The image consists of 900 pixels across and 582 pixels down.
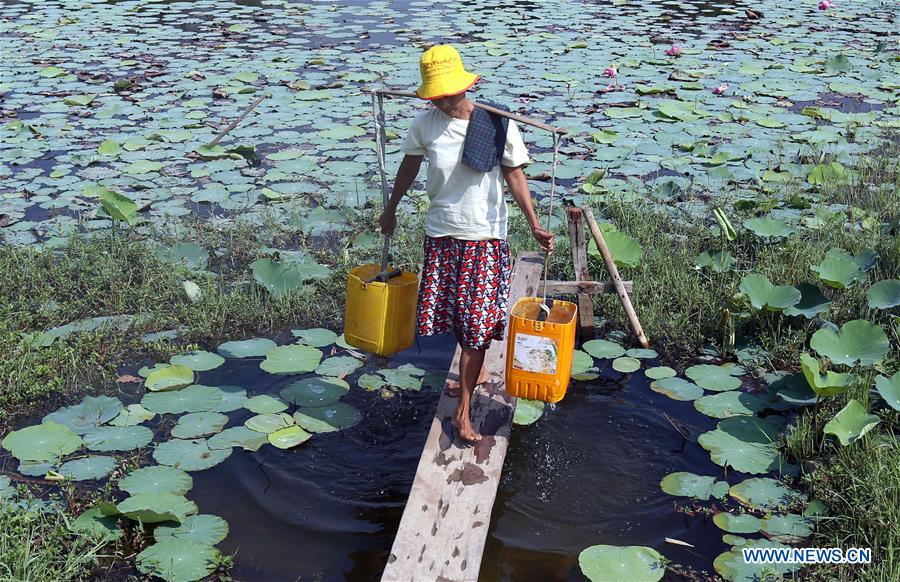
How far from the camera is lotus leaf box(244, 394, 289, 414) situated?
3.95 meters

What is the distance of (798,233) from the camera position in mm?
5086

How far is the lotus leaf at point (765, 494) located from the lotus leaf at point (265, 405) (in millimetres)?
1957

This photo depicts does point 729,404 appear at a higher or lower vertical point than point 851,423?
lower

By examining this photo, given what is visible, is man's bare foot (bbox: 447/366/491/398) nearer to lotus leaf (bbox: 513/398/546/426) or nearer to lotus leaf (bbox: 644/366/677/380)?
lotus leaf (bbox: 513/398/546/426)

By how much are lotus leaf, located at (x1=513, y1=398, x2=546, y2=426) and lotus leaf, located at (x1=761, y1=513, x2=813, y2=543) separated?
1.09 meters

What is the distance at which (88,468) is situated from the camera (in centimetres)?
347

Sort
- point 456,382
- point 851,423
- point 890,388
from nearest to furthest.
Answer: point 851,423 → point 890,388 → point 456,382

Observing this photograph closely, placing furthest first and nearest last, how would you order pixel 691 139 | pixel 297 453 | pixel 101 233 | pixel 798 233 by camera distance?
pixel 691 139
pixel 101 233
pixel 798 233
pixel 297 453

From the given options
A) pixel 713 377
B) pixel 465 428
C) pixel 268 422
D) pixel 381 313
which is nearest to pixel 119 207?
pixel 268 422

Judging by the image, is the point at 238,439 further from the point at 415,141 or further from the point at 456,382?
the point at 415,141

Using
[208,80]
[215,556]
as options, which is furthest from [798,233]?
[208,80]

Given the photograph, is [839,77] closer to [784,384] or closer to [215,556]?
[784,384]

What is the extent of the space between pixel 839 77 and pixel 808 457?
6134 mm

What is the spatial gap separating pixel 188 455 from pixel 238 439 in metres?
0.22
